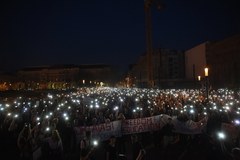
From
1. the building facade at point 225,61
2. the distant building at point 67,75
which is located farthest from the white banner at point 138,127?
the distant building at point 67,75

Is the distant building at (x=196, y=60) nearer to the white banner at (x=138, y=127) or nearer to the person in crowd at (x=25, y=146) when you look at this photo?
the white banner at (x=138, y=127)

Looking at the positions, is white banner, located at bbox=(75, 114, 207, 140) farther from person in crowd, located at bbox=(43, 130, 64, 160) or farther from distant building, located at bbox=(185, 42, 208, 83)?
distant building, located at bbox=(185, 42, 208, 83)

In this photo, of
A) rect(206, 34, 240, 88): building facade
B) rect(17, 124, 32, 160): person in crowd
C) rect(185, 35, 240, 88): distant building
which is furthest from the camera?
rect(185, 35, 240, 88): distant building

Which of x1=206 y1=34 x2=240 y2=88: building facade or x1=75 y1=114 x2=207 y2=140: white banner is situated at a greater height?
x1=206 y1=34 x2=240 y2=88: building facade

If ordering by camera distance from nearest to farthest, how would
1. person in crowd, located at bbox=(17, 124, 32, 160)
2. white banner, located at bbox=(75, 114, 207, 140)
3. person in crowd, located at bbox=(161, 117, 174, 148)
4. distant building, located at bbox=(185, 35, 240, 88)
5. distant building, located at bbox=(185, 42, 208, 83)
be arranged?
person in crowd, located at bbox=(17, 124, 32, 160), white banner, located at bbox=(75, 114, 207, 140), person in crowd, located at bbox=(161, 117, 174, 148), distant building, located at bbox=(185, 35, 240, 88), distant building, located at bbox=(185, 42, 208, 83)

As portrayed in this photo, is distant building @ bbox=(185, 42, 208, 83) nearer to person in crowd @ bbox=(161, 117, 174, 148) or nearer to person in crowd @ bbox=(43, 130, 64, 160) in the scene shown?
person in crowd @ bbox=(161, 117, 174, 148)

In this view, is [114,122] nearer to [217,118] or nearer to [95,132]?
[95,132]

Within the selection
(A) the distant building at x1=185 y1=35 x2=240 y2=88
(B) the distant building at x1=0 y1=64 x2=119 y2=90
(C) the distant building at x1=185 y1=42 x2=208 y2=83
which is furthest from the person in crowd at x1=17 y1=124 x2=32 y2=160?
(B) the distant building at x1=0 y1=64 x2=119 y2=90

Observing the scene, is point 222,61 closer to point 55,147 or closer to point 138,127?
point 138,127

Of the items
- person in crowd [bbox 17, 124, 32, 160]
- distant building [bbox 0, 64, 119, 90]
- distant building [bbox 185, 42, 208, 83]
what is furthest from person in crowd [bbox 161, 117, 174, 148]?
distant building [bbox 0, 64, 119, 90]

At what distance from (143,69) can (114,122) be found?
366 ft

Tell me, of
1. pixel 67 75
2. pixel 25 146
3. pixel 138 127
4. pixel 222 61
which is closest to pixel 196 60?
pixel 222 61

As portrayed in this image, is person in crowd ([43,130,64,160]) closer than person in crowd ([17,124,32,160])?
No

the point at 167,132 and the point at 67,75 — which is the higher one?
the point at 67,75
